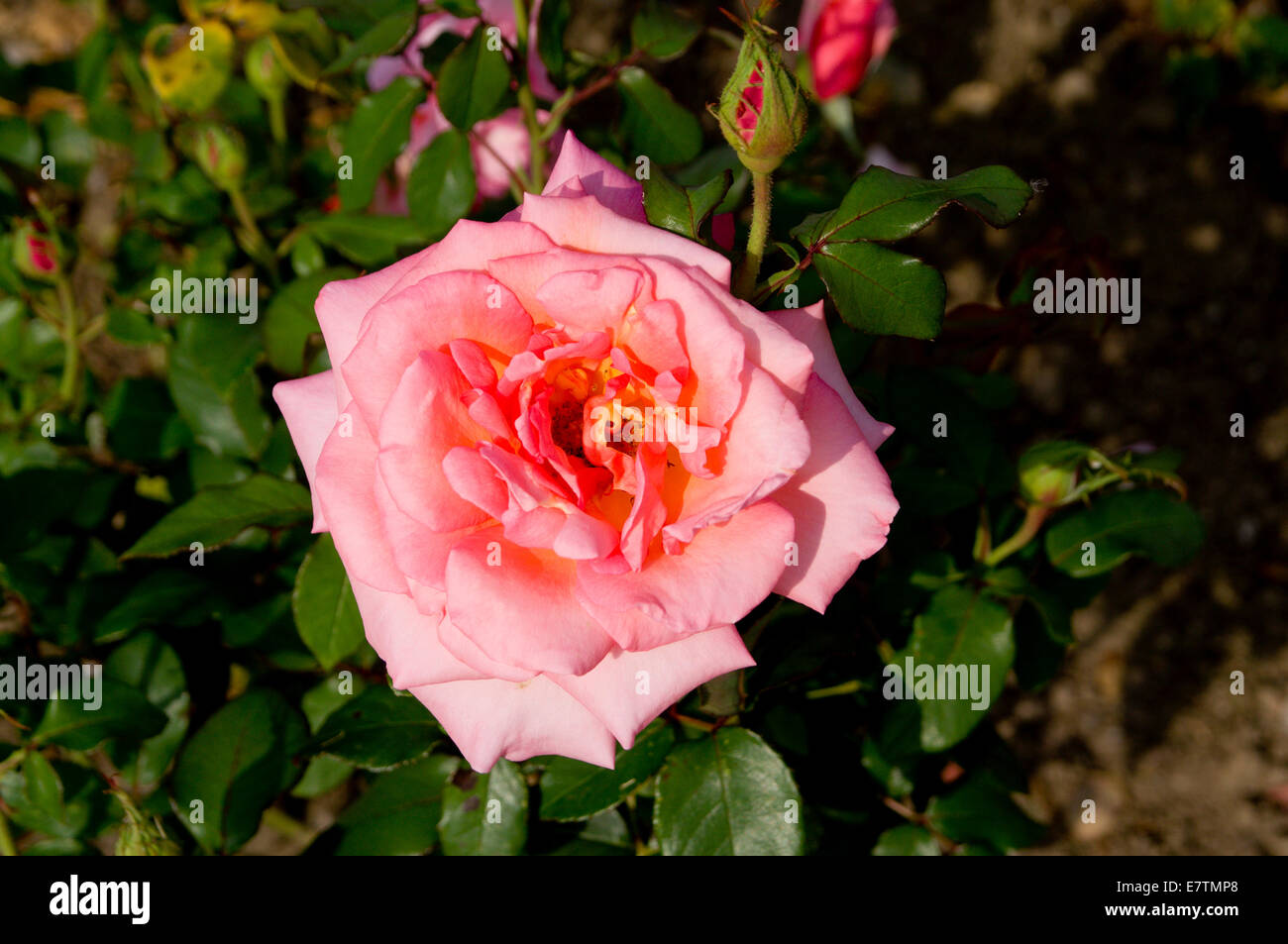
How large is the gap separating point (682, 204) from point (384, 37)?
45 centimetres

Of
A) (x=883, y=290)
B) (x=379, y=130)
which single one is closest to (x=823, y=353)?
(x=883, y=290)

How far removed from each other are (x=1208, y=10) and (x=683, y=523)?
278 cm

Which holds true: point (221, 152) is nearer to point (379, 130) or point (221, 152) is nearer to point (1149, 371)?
point (379, 130)

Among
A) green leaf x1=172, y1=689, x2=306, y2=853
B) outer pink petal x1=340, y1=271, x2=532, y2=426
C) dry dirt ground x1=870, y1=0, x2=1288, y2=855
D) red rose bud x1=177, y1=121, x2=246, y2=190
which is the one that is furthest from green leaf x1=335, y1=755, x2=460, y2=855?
dry dirt ground x1=870, y1=0, x2=1288, y2=855

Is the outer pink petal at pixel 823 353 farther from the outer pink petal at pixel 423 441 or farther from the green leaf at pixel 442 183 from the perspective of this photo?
the green leaf at pixel 442 183

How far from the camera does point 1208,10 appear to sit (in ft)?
8.70

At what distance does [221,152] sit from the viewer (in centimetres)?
Result: 138

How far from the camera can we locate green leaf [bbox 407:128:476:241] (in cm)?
125

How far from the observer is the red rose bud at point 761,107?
29.0 inches

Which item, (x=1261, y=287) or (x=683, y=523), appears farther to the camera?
(x=1261, y=287)

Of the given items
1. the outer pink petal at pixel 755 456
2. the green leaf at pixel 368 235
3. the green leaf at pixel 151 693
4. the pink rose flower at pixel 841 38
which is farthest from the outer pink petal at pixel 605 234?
the pink rose flower at pixel 841 38

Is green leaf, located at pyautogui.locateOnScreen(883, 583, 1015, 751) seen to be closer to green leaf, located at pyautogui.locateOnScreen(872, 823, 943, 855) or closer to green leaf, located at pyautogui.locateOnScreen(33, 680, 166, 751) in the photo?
green leaf, located at pyautogui.locateOnScreen(872, 823, 943, 855)

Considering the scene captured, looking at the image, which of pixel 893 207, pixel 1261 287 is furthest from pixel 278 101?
pixel 1261 287
